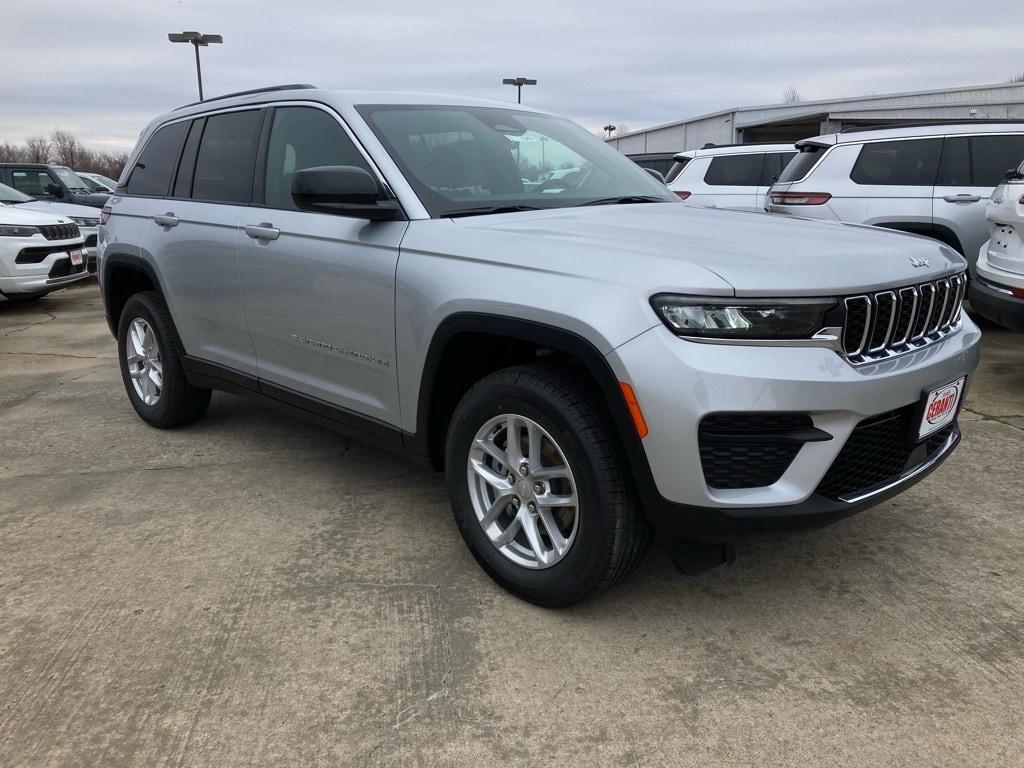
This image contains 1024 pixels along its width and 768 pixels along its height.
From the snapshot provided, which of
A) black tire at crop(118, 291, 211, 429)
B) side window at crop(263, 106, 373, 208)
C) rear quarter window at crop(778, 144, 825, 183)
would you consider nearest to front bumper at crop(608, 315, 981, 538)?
side window at crop(263, 106, 373, 208)

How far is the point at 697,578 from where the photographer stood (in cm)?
303

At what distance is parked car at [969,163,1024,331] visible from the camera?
15.6 ft

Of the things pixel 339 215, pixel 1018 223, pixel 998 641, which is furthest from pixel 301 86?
pixel 1018 223

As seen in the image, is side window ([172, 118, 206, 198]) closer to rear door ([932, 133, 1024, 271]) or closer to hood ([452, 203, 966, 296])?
hood ([452, 203, 966, 296])

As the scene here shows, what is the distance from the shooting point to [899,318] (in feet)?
8.25

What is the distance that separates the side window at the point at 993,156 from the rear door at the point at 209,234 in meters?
6.23

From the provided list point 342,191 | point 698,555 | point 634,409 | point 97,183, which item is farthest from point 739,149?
point 97,183

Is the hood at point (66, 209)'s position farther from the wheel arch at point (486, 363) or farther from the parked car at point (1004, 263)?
the parked car at point (1004, 263)

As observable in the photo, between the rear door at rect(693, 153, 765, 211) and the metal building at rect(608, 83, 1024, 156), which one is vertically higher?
the metal building at rect(608, 83, 1024, 156)

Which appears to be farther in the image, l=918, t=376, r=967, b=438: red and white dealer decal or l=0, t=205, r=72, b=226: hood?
l=0, t=205, r=72, b=226: hood

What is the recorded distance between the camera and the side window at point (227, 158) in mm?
3881

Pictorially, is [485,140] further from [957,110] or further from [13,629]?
[957,110]

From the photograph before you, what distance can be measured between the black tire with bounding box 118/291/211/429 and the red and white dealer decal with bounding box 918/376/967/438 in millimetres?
3617

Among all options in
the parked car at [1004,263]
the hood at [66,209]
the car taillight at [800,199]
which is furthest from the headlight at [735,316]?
the hood at [66,209]
